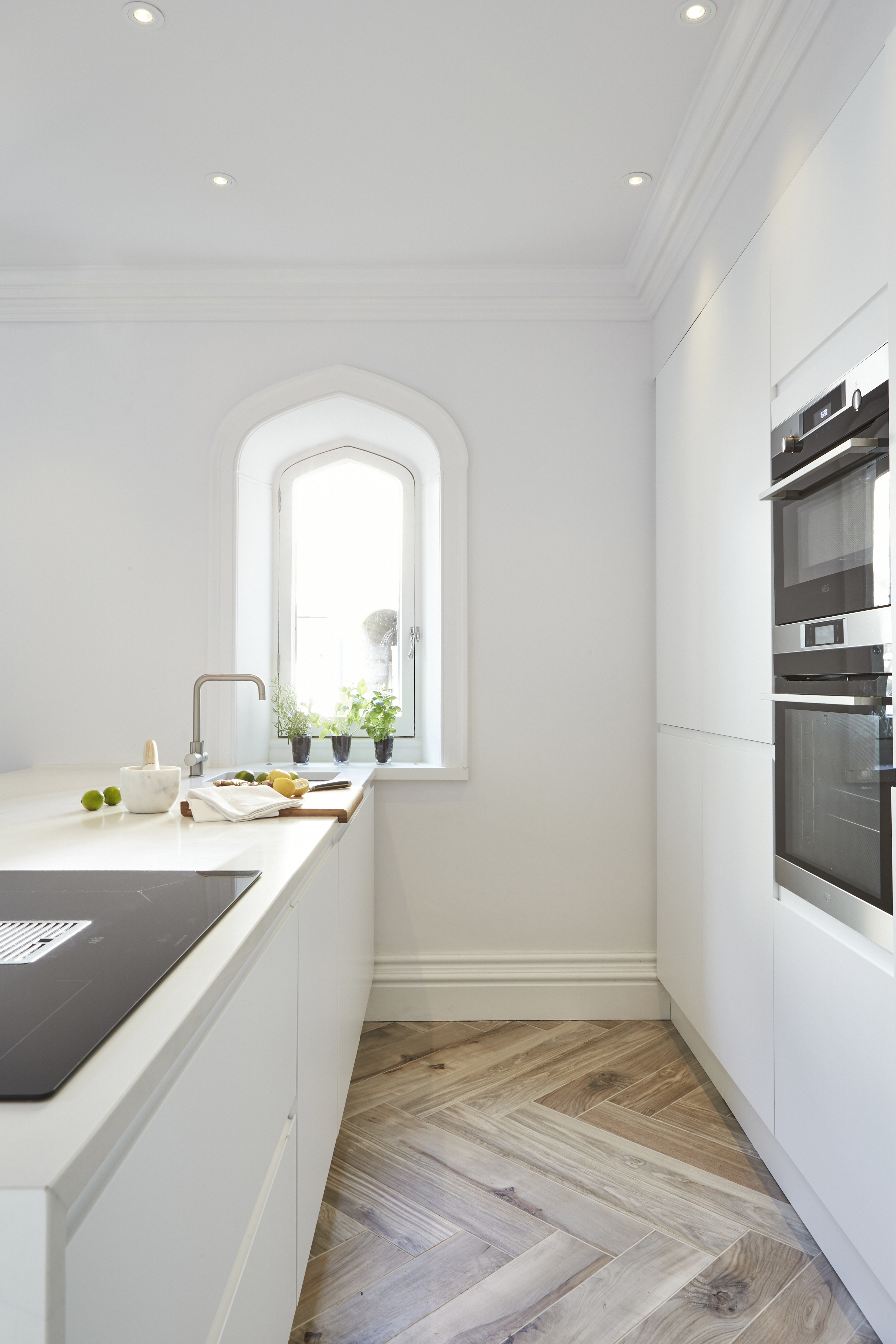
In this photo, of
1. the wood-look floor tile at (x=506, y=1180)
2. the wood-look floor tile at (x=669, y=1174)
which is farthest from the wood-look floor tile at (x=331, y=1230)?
the wood-look floor tile at (x=669, y=1174)

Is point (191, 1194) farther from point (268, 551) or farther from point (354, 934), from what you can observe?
point (268, 551)

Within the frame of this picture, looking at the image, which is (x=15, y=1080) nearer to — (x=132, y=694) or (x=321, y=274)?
(x=132, y=694)

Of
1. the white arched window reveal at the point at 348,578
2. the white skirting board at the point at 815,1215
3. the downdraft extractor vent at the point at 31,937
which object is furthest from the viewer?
the white arched window reveal at the point at 348,578

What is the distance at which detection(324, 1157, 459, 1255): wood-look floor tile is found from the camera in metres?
1.80

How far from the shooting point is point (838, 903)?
5.10 feet

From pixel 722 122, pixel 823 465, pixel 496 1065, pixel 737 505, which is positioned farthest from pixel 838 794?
pixel 722 122

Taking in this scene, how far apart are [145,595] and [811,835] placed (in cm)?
230

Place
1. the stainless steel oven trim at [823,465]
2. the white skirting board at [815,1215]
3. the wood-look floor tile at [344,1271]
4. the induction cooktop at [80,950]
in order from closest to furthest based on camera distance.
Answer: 1. the induction cooktop at [80,950]
2. the stainless steel oven trim at [823,465]
3. the white skirting board at [815,1215]
4. the wood-look floor tile at [344,1271]

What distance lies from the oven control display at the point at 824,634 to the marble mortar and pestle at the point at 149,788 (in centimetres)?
134

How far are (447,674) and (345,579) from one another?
2.44 feet

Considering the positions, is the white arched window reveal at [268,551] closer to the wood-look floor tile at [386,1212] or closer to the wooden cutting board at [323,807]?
the wooden cutting board at [323,807]

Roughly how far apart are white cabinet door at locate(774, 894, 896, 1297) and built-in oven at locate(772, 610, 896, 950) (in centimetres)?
7

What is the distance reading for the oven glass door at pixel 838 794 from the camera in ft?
4.61

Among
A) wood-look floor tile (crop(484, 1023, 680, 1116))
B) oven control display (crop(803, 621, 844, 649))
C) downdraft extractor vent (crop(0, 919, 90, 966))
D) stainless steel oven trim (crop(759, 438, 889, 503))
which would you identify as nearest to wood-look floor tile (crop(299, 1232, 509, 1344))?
wood-look floor tile (crop(484, 1023, 680, 1116))
